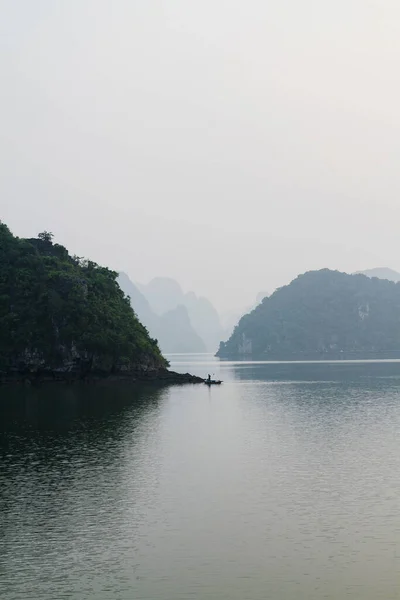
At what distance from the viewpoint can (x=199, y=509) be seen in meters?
42.3

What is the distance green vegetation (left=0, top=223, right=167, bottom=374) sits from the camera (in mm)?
156875

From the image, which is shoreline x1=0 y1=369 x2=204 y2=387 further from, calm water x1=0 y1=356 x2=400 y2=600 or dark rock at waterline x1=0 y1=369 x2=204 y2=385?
calm water x1=0 y1=356 x2=400 y2=600

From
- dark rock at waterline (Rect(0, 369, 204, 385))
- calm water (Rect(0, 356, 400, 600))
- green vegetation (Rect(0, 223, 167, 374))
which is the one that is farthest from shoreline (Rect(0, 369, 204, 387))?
calm water (Rect(0, 356, 400, 600))

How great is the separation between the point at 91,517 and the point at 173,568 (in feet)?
33.8

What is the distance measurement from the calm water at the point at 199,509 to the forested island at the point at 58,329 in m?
69.2

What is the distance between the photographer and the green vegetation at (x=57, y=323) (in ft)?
515

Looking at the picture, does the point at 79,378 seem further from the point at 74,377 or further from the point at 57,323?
the point at 57,323

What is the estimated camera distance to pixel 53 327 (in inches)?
6334

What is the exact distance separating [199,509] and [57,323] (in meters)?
125

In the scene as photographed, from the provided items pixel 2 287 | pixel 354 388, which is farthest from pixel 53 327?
pixel 354 388

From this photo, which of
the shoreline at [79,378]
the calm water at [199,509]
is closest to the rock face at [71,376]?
the shoreline at [79,378]

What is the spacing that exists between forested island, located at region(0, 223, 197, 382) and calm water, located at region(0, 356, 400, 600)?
227 ft

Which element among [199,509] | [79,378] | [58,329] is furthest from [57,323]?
[199,509]

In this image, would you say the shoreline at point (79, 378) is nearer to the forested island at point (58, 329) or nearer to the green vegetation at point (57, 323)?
the forested island at point (58, 329)
